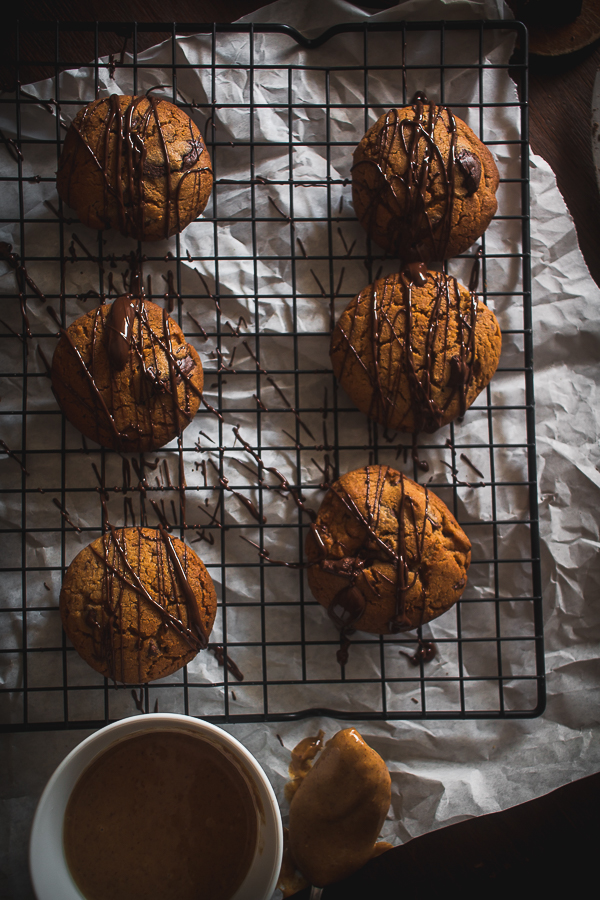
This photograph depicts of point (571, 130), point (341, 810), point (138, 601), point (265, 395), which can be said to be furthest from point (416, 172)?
point (341, 810)

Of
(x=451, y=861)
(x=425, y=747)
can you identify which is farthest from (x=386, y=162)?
(x=451, y=861)

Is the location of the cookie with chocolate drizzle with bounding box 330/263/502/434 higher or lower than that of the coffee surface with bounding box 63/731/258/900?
higher

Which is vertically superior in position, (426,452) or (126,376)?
(126,376)

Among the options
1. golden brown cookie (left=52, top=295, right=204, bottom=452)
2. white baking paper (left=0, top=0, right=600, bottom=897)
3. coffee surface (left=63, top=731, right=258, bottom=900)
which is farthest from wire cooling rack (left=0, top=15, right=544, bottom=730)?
coffee surface (left=63, top=731, right=258, bottom=900)

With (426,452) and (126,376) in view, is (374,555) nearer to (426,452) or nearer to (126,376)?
(426,452)

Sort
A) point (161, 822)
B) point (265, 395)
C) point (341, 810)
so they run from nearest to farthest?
point (161, 822)
point (341, 810)
point (265, 395)

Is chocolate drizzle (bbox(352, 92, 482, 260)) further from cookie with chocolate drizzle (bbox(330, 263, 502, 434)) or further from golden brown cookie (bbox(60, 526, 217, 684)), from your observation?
golden brown cookie (bbox(60, 526, 217, 684))
